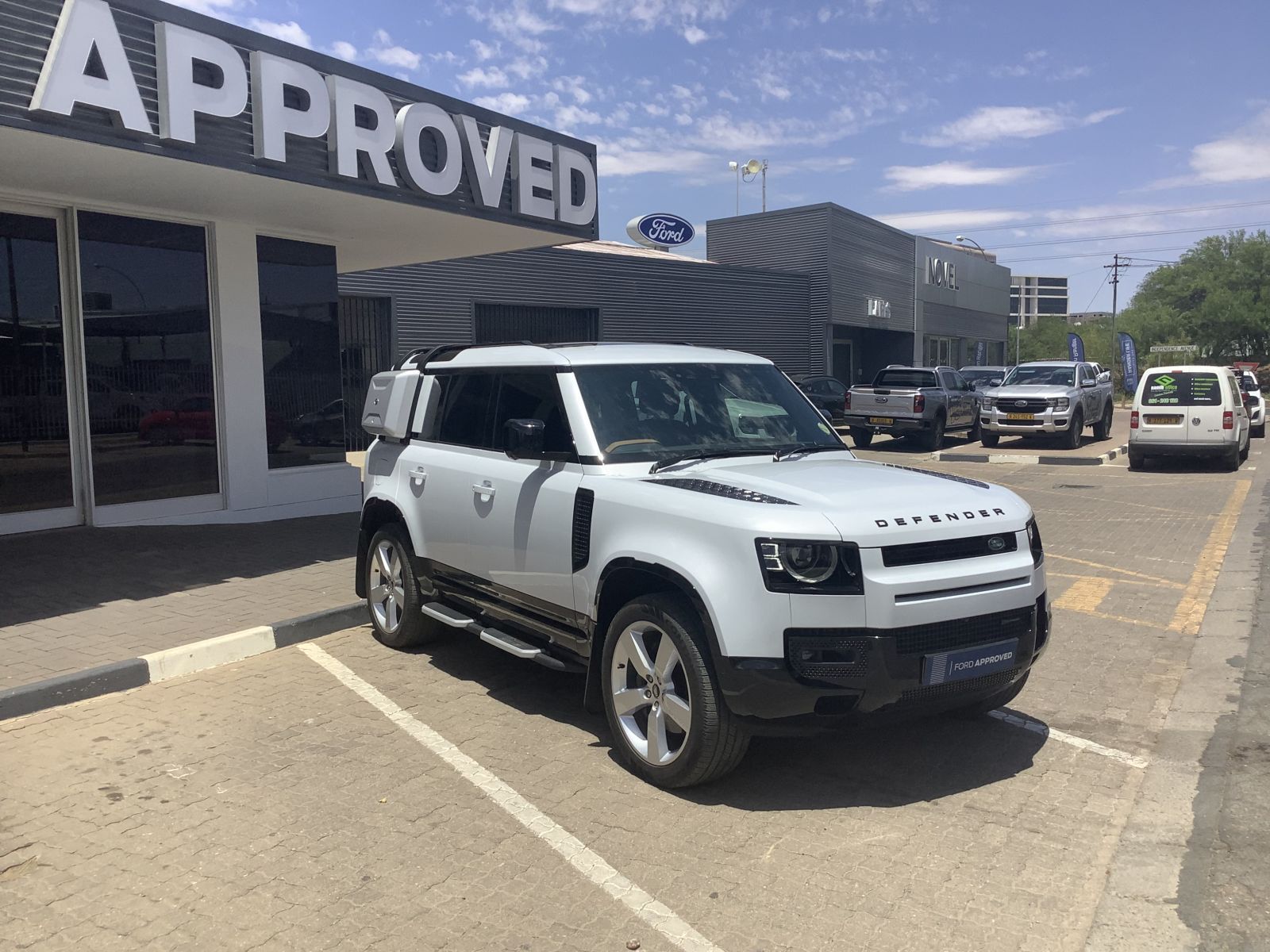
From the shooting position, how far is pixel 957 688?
398 centimetres

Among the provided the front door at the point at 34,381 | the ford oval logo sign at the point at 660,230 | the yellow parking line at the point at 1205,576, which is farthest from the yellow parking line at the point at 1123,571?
the ford oval logo sign at the point at 660,230

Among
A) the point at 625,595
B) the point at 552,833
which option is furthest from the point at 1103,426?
the point at 552,833

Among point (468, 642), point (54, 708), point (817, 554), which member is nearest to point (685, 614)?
point (817, 554)

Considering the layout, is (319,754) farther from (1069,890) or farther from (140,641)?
(1069,890)

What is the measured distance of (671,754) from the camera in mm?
4176

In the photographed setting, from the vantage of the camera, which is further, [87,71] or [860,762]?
[87,71]

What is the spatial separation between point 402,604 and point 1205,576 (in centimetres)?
704

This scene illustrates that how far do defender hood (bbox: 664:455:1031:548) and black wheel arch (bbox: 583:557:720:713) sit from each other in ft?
1.75

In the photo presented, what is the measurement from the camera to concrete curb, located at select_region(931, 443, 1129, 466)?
61.3 ft

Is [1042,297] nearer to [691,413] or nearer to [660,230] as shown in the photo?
[660,230]

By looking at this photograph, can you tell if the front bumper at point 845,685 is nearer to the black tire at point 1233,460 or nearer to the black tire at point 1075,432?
the black tire at point 1233,460

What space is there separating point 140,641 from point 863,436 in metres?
18.9

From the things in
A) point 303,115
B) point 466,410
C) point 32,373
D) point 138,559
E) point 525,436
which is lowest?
point 138,559

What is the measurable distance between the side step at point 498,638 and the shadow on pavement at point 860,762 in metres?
0.38
